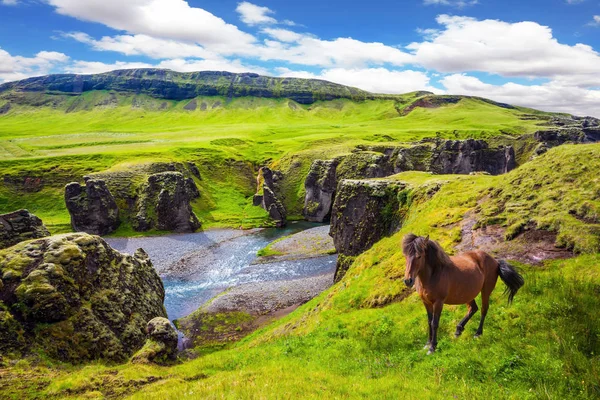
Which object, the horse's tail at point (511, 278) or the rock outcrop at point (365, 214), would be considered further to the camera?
the rock outcrop at point (365, 214)

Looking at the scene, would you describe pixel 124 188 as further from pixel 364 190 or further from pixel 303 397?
pixel 303 397

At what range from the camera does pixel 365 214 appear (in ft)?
164

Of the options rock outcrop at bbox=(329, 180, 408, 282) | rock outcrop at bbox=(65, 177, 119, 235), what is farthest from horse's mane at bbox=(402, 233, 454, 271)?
rock outcrop at bbox=(65, 177, 119, 235)

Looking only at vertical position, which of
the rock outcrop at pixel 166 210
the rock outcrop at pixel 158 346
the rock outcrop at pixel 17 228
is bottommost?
the rock outcrop at pixel 166 210

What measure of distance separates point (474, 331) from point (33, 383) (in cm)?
2307

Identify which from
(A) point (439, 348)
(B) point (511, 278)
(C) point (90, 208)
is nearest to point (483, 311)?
(B) point (511, 278)

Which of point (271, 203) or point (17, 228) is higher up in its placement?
point (17, 228)

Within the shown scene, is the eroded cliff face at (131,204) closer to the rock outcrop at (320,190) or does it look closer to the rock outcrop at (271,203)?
the rock outcrop at (271,203)

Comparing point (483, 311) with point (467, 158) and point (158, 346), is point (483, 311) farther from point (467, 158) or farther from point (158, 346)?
point (467, 158)

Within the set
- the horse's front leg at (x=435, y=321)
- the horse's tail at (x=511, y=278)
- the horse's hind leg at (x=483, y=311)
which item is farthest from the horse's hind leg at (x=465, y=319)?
the horse's tail at (x=511, y=278)

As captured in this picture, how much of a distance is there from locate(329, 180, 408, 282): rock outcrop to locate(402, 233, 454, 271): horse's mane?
33.9m

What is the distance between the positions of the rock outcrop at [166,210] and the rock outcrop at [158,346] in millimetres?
72661

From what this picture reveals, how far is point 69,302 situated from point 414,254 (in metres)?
26.4

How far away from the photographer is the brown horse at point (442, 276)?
11.8m
